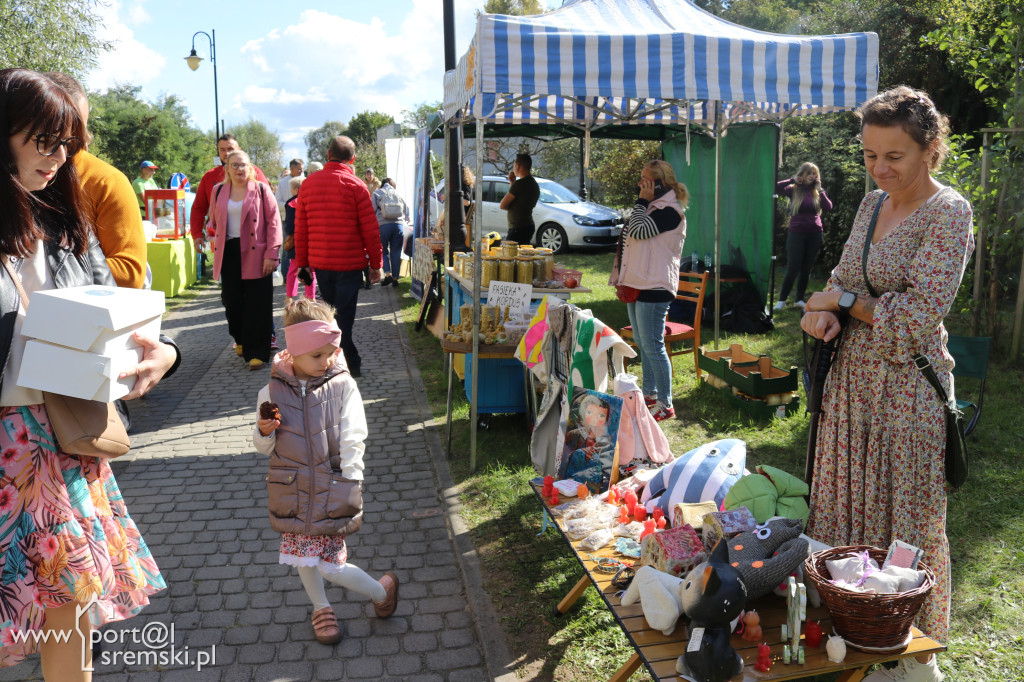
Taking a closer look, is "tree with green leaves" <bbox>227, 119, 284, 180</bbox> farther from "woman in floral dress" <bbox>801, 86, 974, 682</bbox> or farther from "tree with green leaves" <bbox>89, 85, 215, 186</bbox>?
"woman in floral dress" <bbox>801, 86, 974, 682</bbox>

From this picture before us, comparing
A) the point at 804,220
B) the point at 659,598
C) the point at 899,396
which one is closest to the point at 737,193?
the point at 804,220

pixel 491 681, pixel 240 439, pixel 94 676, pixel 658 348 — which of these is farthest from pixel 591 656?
pixel 240 439

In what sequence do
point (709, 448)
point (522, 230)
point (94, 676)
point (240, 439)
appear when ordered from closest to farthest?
point (94, 676) < point (709, 448) < point (240, 439) < point (522, 230)

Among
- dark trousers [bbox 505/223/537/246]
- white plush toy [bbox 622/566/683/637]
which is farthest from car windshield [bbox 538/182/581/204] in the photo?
white plush toy [bbox 622/566/683/637]

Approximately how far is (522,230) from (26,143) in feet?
27.0

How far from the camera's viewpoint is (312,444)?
3.29 metres

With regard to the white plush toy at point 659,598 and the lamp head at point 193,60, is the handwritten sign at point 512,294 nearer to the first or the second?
the white plush toy at point 659,598

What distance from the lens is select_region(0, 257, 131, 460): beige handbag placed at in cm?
219

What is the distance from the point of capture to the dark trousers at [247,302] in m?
7.99

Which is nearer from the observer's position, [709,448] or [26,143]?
[26,143]

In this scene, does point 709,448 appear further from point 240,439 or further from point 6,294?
point 240,439

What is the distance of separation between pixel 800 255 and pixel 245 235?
732 cm

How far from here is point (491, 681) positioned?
3246 millimetres

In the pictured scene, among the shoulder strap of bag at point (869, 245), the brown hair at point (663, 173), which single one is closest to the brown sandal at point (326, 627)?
the shoulder strap of bag at point (869, 245)
